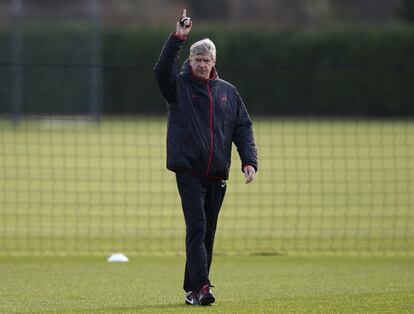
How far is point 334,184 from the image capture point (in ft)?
68.8

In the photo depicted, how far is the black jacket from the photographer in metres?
8.29

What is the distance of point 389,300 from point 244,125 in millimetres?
1919

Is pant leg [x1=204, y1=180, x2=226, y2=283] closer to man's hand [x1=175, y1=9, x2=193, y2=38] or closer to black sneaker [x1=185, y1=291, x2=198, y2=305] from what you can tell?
black sneaker [x1=185, y1=291, x2=198, y2=305]

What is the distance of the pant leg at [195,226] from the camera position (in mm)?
8312

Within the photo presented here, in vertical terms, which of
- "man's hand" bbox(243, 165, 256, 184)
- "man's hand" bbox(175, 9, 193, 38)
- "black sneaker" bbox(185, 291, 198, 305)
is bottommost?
"black sneaker" bbox(185, 291, 198, 305)

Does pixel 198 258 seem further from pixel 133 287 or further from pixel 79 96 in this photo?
pixel 79 96

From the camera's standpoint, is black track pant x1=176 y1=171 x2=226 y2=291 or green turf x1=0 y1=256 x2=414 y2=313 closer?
black track pant x1=176 y1=171 x2=226 y2=291

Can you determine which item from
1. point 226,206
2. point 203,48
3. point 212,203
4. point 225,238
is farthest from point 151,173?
point 203,48

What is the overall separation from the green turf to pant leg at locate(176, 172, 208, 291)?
11.2 inches

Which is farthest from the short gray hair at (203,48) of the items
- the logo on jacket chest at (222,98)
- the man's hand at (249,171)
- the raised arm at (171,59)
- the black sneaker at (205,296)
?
the black sneaker at (205,296)

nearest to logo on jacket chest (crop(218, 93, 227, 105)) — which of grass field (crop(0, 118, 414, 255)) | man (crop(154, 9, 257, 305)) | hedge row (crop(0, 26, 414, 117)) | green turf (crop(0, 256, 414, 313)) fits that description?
man (crop(154, 9, 257, 305))

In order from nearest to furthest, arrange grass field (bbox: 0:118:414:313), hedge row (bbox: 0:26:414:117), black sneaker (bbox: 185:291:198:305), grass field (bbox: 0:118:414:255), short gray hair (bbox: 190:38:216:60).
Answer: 1. short gray hair (bbox: 190:38:216:60)
2. black sneaker (bbox: 185:291:198:305)
3. grass field (bbox: 0:118:414:313)
4. grass field (bbox: 0:118:414:255)
5. hedge row (bbox: 0:26:414:117)

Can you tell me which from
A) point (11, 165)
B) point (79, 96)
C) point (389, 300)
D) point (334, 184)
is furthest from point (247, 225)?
point (79, 96)

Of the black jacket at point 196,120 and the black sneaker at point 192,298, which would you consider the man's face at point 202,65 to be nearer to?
the black jacket at point 196,120
